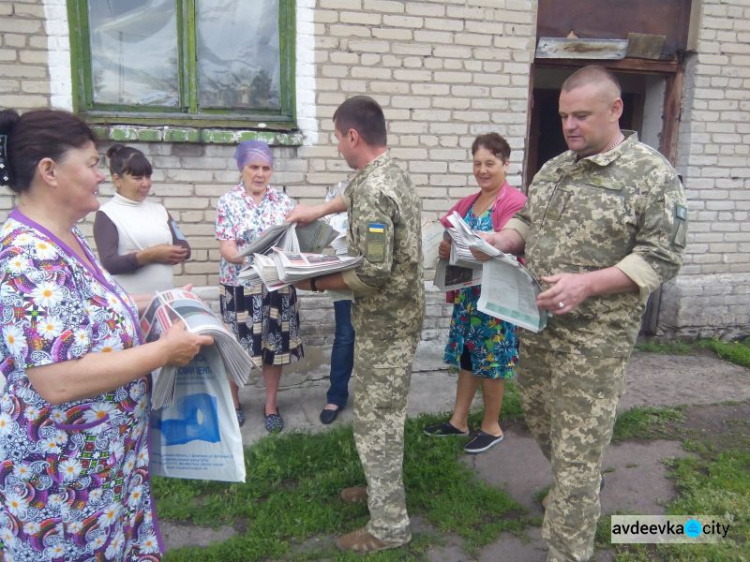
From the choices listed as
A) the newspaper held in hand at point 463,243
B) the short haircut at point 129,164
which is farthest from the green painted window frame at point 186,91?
the newspaper held in hand at point 463,243

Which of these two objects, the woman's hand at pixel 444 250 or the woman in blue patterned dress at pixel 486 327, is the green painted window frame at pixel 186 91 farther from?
the woman's hand at pixel 444 250

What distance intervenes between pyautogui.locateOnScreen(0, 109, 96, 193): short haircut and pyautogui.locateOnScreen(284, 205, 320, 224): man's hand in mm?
1147

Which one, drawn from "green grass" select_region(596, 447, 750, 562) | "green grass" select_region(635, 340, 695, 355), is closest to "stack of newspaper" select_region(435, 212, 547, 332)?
"green grass" select_region(596, 447, 750, 562)

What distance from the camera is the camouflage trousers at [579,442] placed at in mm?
2203

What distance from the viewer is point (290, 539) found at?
8.68 feet

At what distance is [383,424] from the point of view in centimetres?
247

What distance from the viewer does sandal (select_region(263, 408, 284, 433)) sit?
3652mm

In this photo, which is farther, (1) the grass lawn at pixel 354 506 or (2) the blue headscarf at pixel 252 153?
(2) the blue headscarf at pixel 252 153

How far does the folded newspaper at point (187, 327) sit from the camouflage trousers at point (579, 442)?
129cm

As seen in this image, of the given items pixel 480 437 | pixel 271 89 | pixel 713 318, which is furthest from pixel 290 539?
pixel 713 318

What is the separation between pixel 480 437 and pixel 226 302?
5.92ft

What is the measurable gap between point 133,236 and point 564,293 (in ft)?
7.72

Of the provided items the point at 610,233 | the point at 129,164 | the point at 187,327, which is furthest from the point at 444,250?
the point at 129,164

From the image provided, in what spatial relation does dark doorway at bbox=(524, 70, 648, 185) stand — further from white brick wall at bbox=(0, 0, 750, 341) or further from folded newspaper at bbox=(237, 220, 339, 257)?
folded newspaper at bbox=(237, 220, 339, 257)
